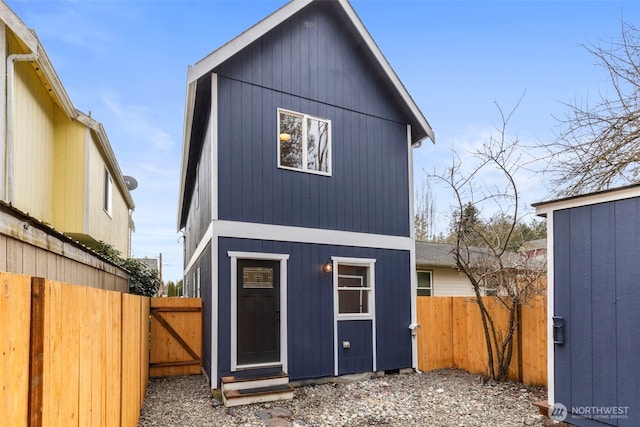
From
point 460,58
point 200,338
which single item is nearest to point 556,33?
point 460,58

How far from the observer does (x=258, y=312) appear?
724cm

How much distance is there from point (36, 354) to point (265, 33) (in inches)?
278

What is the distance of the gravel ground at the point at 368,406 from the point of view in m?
5.56

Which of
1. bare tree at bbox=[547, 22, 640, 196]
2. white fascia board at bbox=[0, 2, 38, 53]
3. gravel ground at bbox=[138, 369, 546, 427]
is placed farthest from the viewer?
white fascia board at bbox=[0, 2, 38, 53]

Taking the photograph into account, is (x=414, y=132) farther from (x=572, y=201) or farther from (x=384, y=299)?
(x=572, y=201)

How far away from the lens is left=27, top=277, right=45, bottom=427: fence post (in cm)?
156

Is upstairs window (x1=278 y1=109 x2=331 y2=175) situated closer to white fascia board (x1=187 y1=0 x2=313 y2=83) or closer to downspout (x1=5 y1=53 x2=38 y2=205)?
white fascia board (x1=187 y1=0 x2=313 y2=83)

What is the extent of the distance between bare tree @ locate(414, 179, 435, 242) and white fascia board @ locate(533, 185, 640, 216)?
21066 millimetres

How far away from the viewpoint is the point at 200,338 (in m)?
8.80

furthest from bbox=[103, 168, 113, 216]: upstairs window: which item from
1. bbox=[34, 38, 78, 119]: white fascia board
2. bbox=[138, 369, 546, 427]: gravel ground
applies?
bbox=[138, 369, 546, 427]: gravel ground

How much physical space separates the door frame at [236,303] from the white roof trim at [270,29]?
10.2 ft

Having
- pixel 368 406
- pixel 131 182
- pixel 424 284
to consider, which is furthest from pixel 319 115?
pixel 131 182

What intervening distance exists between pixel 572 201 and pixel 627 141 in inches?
76.2

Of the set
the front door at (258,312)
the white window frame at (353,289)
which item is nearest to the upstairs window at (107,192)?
the front door at (258,312)
